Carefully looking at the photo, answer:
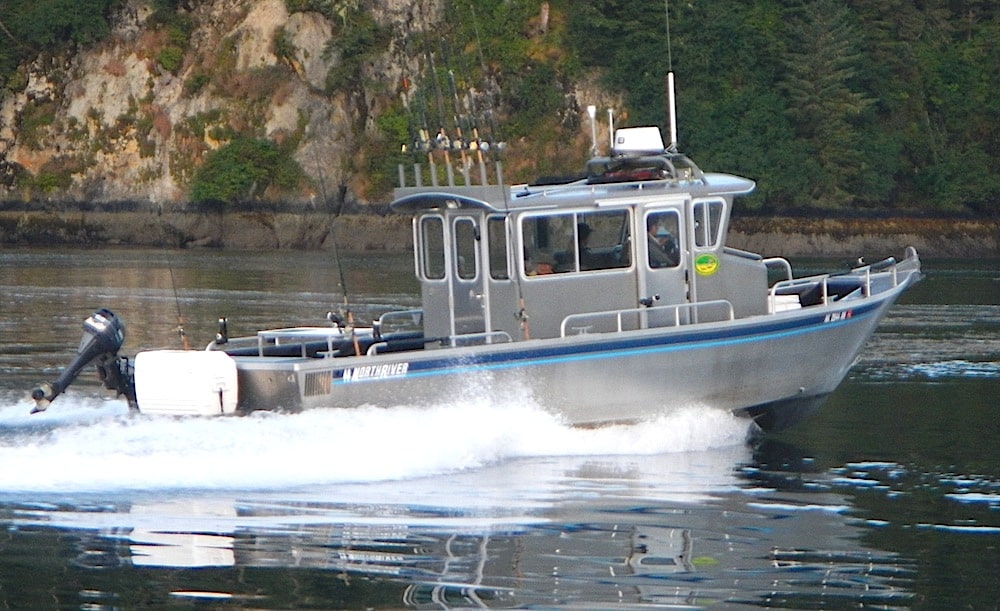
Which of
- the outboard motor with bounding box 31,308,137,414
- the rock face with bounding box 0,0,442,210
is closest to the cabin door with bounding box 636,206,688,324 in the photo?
the outboard motor with bounding box 31,308,137,414

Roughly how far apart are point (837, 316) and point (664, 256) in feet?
5.39

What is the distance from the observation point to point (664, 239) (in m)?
14.2

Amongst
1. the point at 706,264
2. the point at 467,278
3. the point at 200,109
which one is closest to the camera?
the point at 467,278

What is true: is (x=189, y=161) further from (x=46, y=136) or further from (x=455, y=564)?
(x=455, y=564)

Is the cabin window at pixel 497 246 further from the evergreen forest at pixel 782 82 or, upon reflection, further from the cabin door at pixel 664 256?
the evergreen forest at pixel 782 82

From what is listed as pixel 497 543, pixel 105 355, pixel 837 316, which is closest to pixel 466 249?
pixel 105 355

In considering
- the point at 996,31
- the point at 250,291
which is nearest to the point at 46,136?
the point at 250,291

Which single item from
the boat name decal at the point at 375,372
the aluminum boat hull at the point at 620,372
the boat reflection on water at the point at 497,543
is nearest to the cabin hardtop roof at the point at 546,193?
the aluminum boat hull at the point at 620,372

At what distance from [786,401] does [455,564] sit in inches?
218

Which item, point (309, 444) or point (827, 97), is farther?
point (827, 97)

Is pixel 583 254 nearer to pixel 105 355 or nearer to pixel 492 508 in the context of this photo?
pixel 492 508

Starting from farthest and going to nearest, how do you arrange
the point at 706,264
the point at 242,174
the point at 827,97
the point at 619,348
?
the point at 242,174 → the point at 827,97 → the point at 706,264 → the point at 619,348

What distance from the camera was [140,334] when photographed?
77.3 ft

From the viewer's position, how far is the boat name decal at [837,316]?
14.5 m
